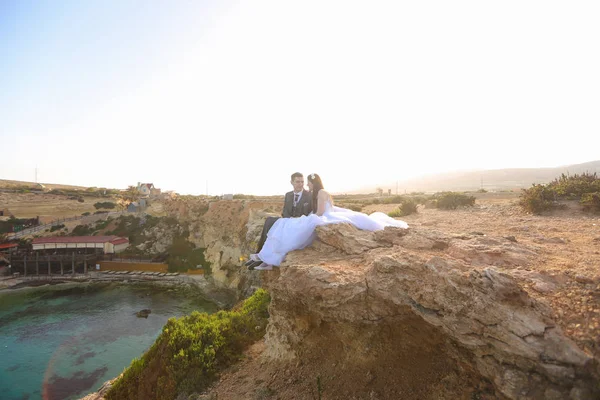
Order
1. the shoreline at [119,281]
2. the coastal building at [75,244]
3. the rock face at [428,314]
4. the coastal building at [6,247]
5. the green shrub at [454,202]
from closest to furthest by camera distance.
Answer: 1. the rock face at [428,314]
2. the green shrub at [454,202]
3. the shoreline at [119,281]
4. the coastal building at [75,244]
5. the coastal building at [6,247]

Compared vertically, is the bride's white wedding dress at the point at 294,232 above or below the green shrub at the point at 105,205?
above

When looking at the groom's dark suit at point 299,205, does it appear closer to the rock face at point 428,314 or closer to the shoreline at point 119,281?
the rock face at point 428,314

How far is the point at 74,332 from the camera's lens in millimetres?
21891

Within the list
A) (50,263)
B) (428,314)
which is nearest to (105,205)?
(50,263)

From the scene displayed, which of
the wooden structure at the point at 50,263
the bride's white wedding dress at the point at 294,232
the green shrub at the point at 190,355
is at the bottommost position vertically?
the wooden structure at the point at 50,263

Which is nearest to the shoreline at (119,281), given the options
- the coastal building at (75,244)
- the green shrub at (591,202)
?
the coastal building at (75,244)

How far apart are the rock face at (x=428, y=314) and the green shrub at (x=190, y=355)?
1895 millimetres

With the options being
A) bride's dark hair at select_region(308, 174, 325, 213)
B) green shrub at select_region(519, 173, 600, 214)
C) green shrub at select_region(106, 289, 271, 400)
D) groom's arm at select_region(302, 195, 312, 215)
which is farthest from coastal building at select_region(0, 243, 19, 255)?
green shrub at select_region(519, 173, 600, 214)

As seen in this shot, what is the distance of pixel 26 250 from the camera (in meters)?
35.8

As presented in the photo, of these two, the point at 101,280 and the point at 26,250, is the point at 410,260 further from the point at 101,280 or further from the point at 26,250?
the point at 26,250

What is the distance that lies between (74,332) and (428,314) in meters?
27.9

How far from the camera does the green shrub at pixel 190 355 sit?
6441 millimetres

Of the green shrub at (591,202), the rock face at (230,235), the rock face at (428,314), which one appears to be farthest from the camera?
the rock face at (230,235)

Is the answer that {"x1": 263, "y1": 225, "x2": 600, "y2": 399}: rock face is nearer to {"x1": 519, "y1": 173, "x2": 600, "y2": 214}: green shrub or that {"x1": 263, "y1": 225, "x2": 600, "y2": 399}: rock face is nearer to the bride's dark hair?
the bride's dark hair
